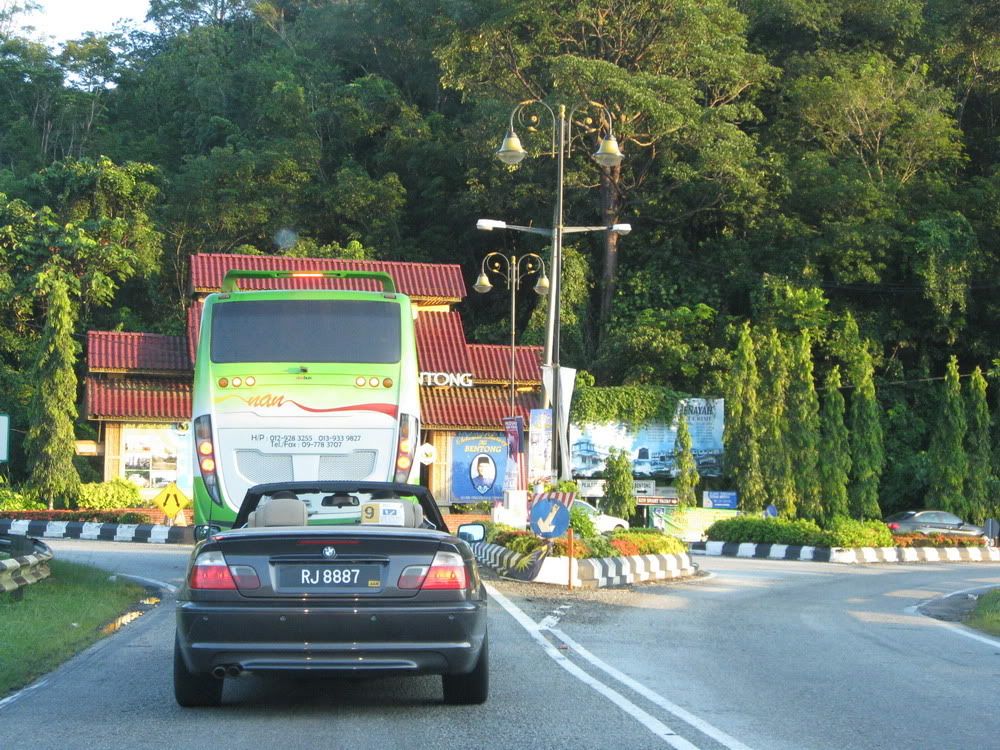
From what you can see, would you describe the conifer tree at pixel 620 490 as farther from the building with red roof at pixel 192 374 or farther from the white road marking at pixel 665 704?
the white road marking at pixel 665 704

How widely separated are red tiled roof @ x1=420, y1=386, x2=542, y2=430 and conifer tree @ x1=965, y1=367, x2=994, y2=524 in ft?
53.6

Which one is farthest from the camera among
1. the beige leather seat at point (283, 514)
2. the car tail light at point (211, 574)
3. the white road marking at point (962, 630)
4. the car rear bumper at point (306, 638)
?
the white road marking at point (962, 630)

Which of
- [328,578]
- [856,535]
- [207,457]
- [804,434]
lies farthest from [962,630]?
[804,434]

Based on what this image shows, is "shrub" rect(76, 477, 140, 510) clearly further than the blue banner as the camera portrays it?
No

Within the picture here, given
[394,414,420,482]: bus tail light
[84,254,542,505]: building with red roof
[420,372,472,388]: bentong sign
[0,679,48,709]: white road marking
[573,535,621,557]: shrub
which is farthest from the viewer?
[420,372,472,388]: bentong sign

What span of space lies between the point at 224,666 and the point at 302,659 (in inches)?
19.1

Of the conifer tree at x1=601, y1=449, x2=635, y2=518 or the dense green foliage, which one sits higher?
the dense green foliage

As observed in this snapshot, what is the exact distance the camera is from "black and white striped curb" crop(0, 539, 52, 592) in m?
14.0

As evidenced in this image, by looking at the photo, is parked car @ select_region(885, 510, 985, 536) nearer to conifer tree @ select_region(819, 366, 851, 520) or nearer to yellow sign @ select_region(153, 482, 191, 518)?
conifer tree @ select_region(819, 366, 851, 520)

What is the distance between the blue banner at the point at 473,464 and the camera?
4381 cm

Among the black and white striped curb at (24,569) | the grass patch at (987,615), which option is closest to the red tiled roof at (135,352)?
the black and white striped curb at (24,569)

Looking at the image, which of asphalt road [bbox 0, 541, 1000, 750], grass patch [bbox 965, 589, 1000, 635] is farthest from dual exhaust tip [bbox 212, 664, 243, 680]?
grass patch [bbox 965, 589, 1000, 635]

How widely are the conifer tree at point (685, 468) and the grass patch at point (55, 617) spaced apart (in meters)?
28.0

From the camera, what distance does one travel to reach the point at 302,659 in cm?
791
